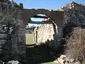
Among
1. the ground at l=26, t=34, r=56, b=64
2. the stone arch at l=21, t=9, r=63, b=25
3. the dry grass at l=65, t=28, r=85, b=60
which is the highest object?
the stone arch at l=21, t=9, r=63, b=25

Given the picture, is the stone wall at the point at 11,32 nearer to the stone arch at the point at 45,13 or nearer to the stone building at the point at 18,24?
the stone building at the point at 18,24

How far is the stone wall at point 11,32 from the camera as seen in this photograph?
18016 millimetres

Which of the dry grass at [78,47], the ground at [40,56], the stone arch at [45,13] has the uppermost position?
the stone arch at [45,13]

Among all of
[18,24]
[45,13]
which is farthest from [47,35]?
[18,24]

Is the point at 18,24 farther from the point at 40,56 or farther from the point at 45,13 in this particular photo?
the point at 40,56

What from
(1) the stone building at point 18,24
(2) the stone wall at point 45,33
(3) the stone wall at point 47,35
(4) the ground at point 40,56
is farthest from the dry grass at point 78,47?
(2) the stone wall at point 45,33

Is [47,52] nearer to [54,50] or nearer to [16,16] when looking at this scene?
[54,50]

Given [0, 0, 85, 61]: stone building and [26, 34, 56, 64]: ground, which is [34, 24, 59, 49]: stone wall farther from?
[26, 34, 56, 64]: ground

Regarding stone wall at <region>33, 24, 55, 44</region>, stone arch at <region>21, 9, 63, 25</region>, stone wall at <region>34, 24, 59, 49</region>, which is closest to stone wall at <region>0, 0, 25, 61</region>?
stone arch at <region>21, 9, 63, 25</region>

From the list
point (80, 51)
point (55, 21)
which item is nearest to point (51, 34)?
point (55, 21)

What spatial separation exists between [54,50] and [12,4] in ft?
19.3

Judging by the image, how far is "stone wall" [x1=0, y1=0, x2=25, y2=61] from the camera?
18016mm

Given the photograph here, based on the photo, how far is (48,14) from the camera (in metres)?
20.6

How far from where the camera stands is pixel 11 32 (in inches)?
724
